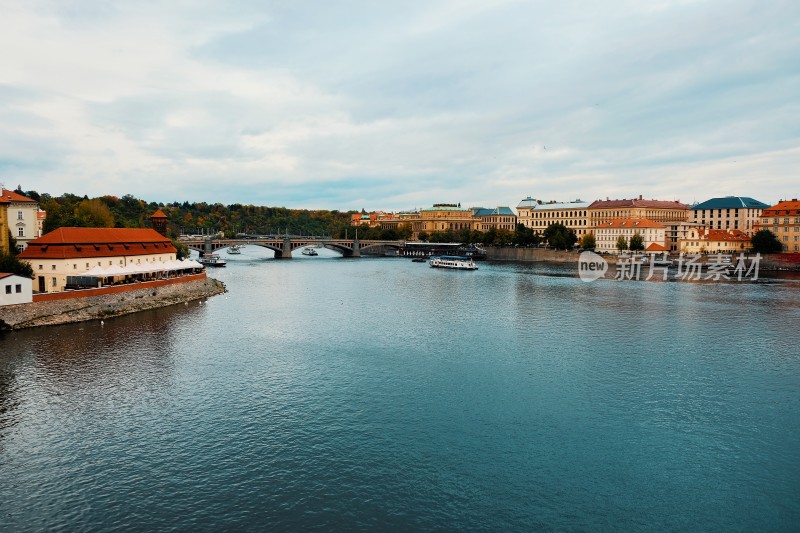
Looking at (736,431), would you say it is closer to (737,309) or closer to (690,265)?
(737,309)

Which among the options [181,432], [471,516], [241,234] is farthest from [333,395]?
[241,234]

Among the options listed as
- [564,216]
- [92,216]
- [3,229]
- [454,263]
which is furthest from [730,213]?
[3,229]

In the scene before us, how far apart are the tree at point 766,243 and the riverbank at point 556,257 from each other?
1.13m

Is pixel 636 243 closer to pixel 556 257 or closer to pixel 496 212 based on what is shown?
pixel 556 257

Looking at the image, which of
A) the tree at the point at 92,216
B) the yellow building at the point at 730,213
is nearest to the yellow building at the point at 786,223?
the yellow building at the point at 730,213

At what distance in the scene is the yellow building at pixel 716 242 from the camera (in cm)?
8942

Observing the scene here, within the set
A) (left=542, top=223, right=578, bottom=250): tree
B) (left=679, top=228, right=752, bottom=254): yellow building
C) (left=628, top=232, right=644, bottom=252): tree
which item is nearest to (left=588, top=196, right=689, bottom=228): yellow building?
(left=542, top=223, right=578, bottom=250): tree

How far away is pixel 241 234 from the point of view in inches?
6496

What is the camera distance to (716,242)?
3556 inches

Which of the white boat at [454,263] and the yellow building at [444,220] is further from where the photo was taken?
the yellow building at [444,220]

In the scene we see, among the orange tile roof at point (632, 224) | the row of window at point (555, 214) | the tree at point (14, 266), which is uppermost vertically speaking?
the row of window at point (555, 214)

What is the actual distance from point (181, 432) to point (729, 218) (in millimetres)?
114010

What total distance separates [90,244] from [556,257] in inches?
3162

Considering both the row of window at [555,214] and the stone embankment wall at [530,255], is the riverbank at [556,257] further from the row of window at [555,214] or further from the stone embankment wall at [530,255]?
the row of window at [555,214]
